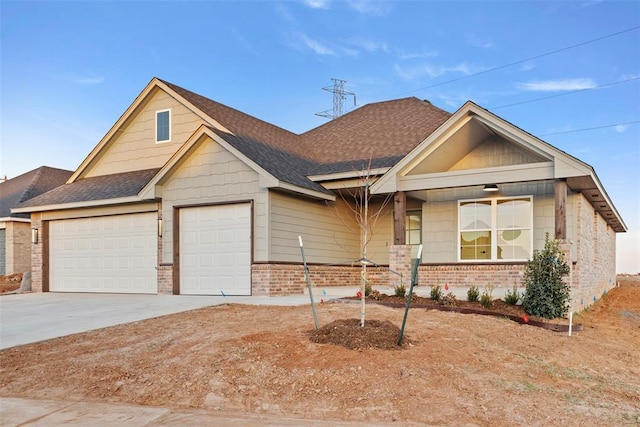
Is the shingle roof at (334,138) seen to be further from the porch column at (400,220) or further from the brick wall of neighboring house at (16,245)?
the brick wall of neighboring house at (16,245)

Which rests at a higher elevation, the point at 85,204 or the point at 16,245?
the point at 85,204

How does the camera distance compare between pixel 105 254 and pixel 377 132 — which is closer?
pixel 105 254

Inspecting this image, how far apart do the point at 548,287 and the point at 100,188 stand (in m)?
14.6

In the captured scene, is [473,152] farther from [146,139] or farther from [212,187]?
[146,139]

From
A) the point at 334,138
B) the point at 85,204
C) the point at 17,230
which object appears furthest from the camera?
the point at 17,230

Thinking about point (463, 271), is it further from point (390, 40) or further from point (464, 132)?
point (390, 40)

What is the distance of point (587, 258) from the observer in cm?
1616

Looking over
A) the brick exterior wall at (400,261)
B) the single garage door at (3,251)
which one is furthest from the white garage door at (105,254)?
the brick exterior wall at (400,261)

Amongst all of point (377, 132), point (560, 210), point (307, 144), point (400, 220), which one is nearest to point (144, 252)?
point (307, 144)

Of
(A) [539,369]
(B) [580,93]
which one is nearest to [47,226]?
(A) [539,369]

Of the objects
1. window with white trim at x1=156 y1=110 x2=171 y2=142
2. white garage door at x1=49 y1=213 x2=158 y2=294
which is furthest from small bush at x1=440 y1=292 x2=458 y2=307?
window with white trim at x1=156 y1=110 x2=171 y2=142

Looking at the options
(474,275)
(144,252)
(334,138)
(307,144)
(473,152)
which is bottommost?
(474,275)

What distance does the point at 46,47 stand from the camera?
1659cm

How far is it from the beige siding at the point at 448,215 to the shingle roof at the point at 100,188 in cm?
900
